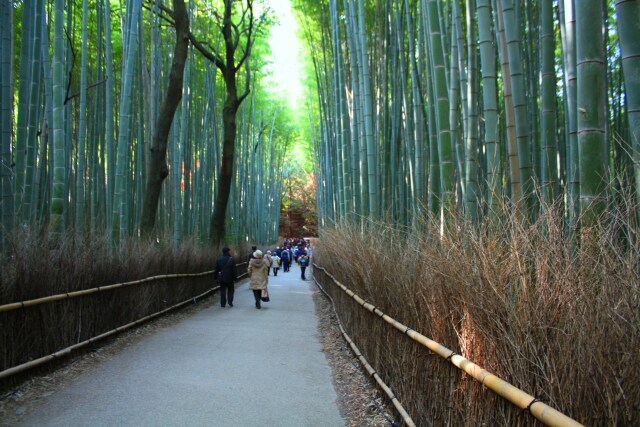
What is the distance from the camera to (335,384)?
14.8 ft

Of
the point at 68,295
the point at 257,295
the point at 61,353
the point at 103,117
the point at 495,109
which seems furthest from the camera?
the point at 103,117

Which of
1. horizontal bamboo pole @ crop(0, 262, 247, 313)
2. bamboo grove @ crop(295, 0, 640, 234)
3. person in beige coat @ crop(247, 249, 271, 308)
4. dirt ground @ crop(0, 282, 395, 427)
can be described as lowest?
dirt ground @ crop(0, 282, 395, 427)

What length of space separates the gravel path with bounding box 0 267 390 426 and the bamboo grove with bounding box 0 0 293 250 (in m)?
1.23

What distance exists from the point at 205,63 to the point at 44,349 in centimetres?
1036

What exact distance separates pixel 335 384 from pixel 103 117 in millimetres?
8644

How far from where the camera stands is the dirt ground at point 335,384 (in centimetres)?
351

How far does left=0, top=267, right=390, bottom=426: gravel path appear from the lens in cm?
348

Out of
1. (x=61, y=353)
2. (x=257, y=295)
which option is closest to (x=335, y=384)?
(x=61, y=353)

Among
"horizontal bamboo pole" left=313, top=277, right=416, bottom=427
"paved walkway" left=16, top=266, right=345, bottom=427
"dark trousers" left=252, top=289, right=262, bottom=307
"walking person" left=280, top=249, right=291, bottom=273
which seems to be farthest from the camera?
"walking person" left=280, top=249, right=291, bottom=273

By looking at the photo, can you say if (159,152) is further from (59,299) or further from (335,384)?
(335,384)

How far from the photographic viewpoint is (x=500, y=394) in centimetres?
181

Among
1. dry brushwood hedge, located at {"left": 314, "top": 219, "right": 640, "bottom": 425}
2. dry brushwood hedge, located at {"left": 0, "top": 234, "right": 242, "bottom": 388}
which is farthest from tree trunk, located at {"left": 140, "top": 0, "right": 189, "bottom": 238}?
dry brushwood hedge, located at {"left": 314, "top": 219, "right": 640, "bottom": 425}

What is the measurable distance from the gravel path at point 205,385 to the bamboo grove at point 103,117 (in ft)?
4.04

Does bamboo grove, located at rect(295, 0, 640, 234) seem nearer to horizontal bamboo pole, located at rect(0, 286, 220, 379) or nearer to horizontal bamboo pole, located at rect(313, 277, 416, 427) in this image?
horizontal bamboo pole, located at rect(313, 277, 416, 427)
